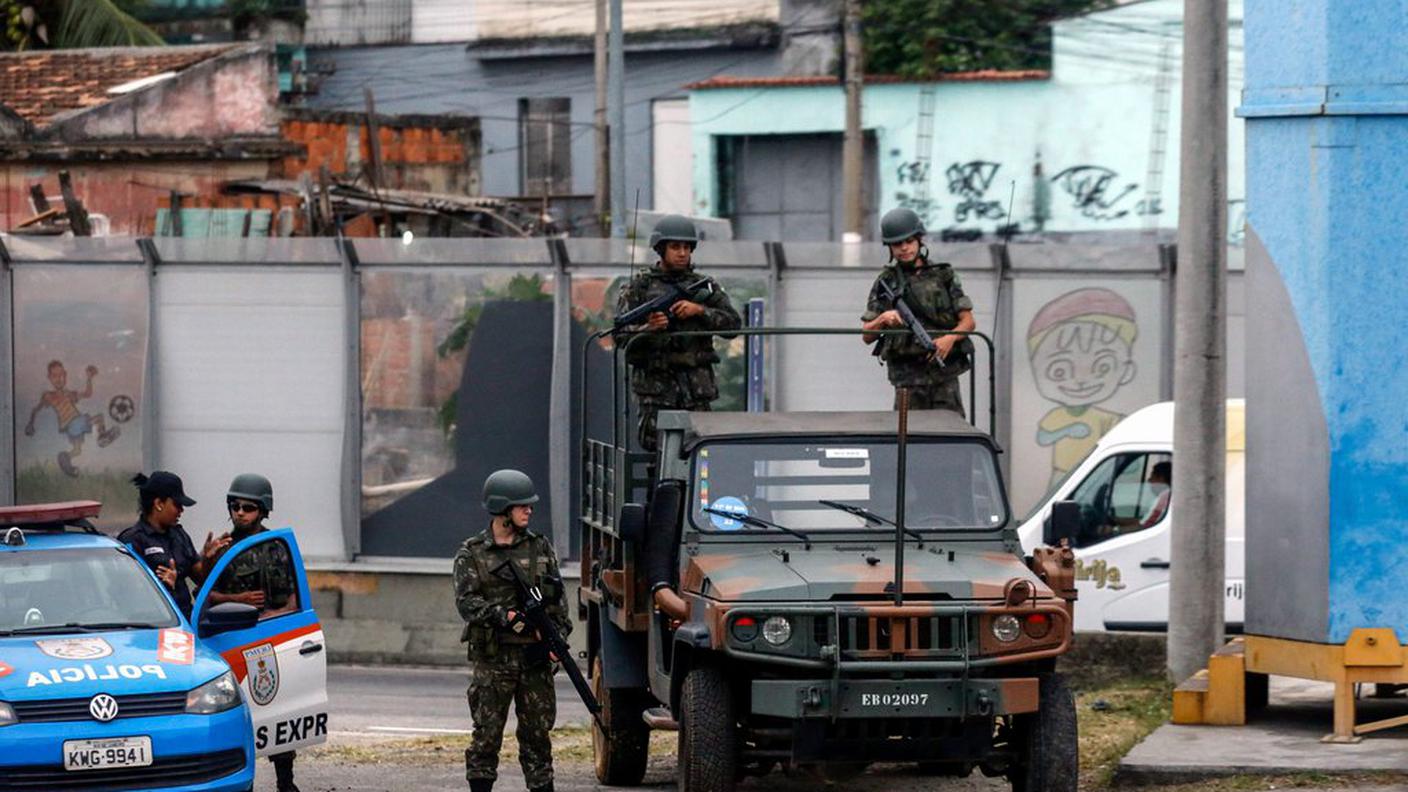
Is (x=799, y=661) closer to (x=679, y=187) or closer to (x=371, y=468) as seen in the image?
(x=371, y=468)

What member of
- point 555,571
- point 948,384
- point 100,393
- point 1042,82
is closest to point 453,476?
point 100,393

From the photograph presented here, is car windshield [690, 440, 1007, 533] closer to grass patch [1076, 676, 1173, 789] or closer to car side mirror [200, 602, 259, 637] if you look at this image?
grass patch [1076, 676, 1173, 789]

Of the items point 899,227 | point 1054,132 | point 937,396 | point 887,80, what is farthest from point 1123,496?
point 887,80

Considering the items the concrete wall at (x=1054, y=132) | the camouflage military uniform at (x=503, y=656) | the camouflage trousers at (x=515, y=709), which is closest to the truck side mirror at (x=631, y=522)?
the camouflage military uniform at (x=503, y=656)

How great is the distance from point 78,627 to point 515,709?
197 centimetres

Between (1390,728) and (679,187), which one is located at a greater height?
(679,187)

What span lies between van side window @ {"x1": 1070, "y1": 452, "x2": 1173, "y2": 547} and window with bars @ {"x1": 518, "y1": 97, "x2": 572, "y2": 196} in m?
31.3

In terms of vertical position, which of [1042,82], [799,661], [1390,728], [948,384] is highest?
[1042,82]

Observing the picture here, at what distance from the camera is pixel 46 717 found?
9141 millimetres

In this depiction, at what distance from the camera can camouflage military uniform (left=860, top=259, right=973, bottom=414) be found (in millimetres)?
12344

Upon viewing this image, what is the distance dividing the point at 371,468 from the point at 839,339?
3.94 metres

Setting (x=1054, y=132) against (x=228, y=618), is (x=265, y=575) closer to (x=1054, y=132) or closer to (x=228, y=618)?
(x=228, y=618)

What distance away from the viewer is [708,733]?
9172mm

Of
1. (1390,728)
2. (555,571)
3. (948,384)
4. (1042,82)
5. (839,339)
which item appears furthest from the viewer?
(1042,82)
